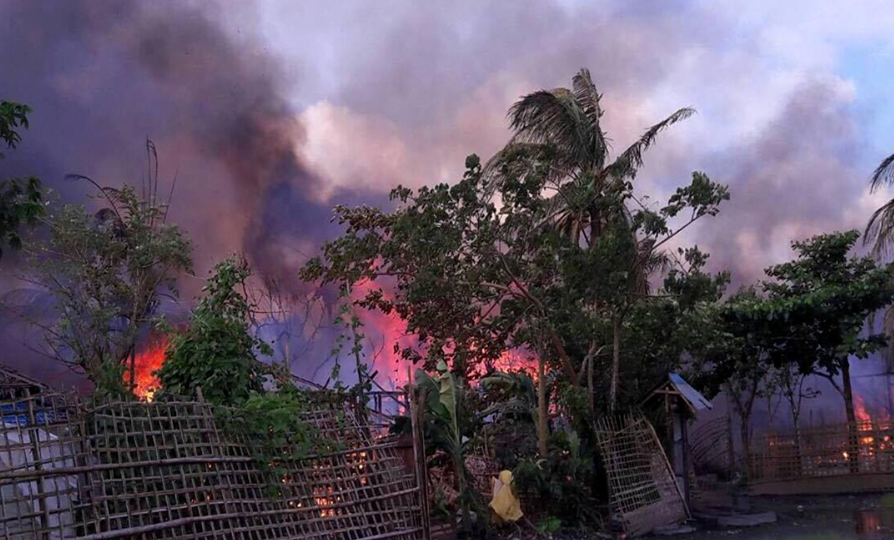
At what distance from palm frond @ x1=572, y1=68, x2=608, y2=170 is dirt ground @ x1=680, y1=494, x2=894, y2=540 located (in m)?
7.72

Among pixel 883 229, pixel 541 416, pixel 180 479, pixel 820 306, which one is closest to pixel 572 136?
pixel 820 306

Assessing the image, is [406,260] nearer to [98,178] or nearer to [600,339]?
[600,339]

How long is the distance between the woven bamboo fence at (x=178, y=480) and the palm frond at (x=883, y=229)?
49.5 ft

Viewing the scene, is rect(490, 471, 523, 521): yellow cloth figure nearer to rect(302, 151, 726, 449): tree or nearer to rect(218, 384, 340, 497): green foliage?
rect(302, 151, 726, 449): tree

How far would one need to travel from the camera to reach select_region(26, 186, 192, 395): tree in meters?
14.8

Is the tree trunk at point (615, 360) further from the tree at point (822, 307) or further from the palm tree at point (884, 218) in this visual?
the palm tree at point (884, 218)

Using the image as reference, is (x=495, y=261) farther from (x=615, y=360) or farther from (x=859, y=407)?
(x=859, y=407)

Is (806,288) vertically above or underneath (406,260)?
underneath

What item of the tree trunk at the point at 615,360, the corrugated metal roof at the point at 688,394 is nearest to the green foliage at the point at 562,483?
the tree trunk at the point at 615,360

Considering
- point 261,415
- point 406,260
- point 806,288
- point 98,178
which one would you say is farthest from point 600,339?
point 98,178

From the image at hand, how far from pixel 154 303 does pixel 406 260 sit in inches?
304

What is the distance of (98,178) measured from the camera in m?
21.3

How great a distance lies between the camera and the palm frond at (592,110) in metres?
17.3

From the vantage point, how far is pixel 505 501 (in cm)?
1050
